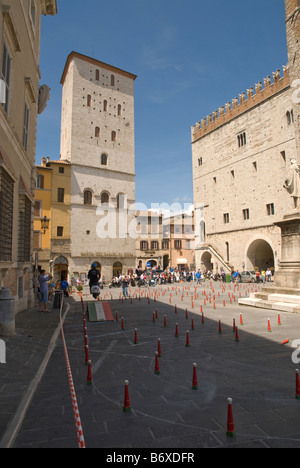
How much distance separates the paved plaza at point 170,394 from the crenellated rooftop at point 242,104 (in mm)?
31076

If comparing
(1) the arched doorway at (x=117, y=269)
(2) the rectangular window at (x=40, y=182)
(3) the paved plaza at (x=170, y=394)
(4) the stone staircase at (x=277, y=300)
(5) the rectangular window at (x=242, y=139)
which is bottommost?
(3) the paved plaza at (x=170, y=394)

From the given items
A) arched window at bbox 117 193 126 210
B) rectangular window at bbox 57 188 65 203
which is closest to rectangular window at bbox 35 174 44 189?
rectangular window at bbox 57 188 65 203

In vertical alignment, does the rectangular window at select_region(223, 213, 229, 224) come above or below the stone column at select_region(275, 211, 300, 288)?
above

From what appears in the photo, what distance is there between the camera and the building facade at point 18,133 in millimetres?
9055

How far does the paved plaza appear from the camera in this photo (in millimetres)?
3685

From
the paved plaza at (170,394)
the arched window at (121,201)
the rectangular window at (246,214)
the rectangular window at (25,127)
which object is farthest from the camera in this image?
the arched window at (121,201)

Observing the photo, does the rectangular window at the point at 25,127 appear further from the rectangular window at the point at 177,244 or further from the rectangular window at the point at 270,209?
the rectangular window at the point at 177,244

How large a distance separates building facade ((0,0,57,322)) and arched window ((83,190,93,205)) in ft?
68.1

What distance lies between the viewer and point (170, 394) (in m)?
5.02

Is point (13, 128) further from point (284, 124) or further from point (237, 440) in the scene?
point (284, 124)
